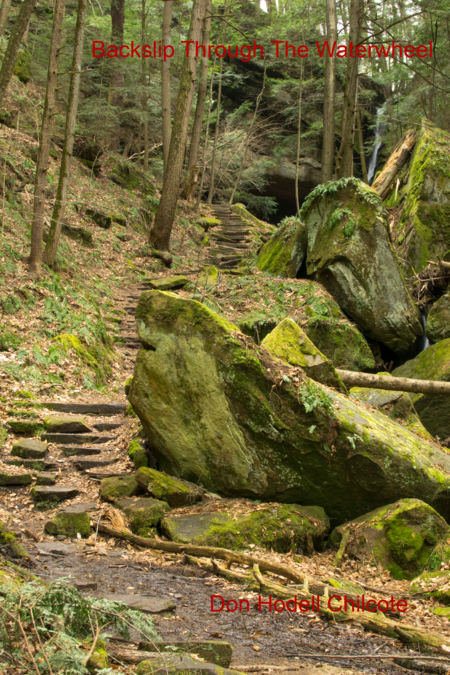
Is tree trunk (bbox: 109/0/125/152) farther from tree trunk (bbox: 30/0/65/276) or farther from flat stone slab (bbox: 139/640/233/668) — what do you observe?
flat stone slab (bbox: 139/640/233/668)

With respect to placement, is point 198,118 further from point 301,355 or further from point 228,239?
point 301,355

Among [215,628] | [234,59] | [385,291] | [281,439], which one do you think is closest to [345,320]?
[385,291]

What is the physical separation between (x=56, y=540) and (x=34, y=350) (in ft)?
14.1

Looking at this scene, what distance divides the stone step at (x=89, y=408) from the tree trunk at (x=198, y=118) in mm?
14712

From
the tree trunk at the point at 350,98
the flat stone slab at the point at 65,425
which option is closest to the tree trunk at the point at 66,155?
the flat stone slab at the point at 65,425

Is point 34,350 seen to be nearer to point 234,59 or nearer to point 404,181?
point 404,181

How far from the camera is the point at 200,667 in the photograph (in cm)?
203

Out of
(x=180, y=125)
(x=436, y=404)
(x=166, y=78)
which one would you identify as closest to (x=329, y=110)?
(x=166, y=78)

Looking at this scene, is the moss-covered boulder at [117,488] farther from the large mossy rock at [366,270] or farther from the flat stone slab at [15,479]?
the large mossy rock at [366,270]

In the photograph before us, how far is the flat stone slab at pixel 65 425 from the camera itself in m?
6.57

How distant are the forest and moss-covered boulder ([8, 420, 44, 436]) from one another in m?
0.03

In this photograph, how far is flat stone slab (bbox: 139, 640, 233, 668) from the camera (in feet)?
7.78

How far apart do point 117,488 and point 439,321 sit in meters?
9.06

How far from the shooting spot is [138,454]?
6109 mm
